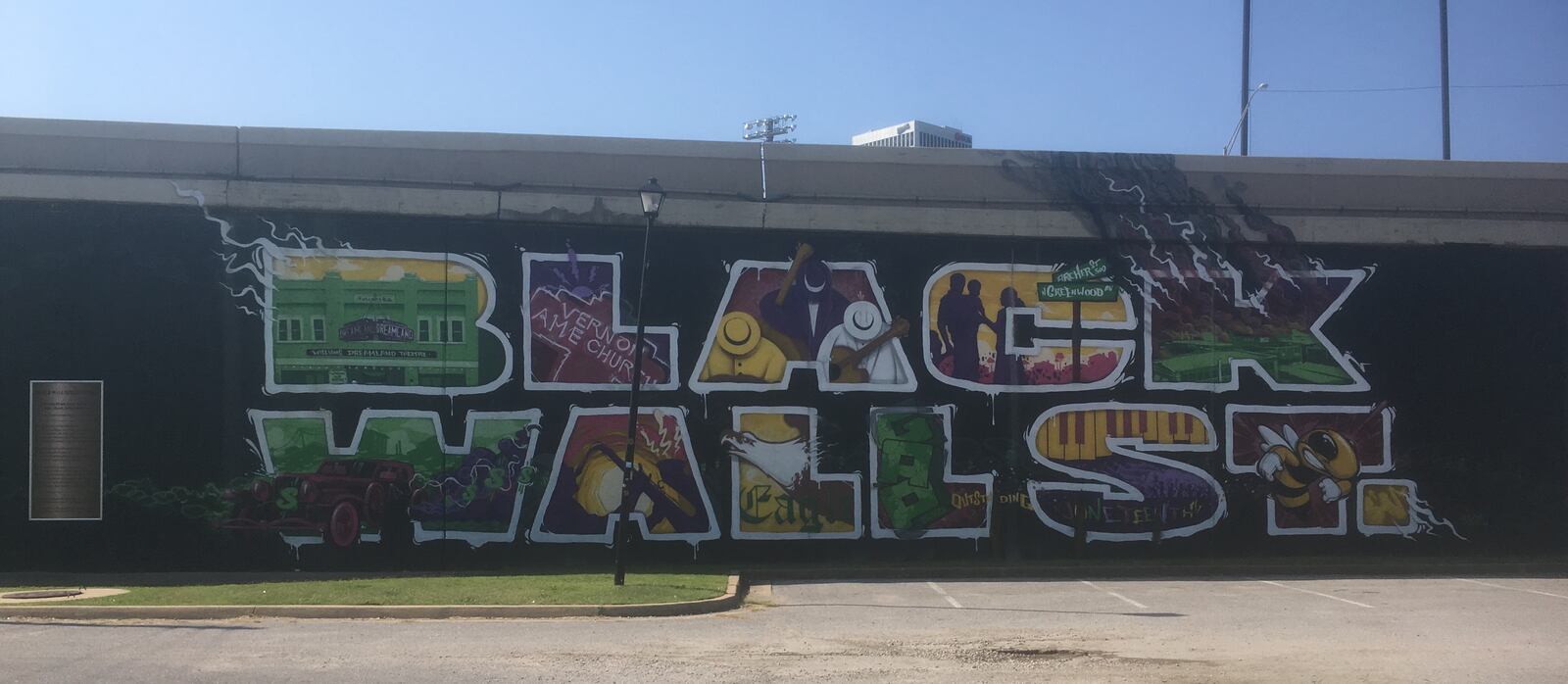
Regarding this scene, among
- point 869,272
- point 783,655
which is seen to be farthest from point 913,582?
point 783,655

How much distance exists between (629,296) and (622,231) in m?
1.00

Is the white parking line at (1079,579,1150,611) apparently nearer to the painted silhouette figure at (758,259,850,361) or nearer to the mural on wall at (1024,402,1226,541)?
the mural on wall at (1024,402,1226,541)

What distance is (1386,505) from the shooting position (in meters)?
19.0

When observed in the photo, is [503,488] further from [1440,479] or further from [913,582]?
[1440,479]

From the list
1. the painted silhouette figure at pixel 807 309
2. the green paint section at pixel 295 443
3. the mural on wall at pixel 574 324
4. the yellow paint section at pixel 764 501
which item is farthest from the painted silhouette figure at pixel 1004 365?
the green paint section at pixel 295 443

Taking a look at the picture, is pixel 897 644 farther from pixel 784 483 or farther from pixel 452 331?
pixel 452 331

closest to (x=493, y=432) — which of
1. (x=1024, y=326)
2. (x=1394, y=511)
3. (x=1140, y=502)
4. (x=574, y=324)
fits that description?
(x=574, y=324)

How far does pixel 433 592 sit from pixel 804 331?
6.96 metres

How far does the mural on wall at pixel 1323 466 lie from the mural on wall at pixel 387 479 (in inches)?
444

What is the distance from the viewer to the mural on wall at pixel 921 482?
1822 centimetres

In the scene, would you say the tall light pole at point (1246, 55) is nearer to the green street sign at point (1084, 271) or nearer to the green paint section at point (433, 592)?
the green street sign at point (1084, 271)

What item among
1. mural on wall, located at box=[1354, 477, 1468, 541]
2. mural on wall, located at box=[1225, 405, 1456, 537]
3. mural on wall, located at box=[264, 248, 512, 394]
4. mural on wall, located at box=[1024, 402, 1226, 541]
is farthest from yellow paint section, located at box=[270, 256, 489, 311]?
mural on wall, located at box=[1354, 477, 1468, 541]

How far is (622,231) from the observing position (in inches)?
706

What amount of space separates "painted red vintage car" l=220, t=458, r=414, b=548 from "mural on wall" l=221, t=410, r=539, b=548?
0.01 m
